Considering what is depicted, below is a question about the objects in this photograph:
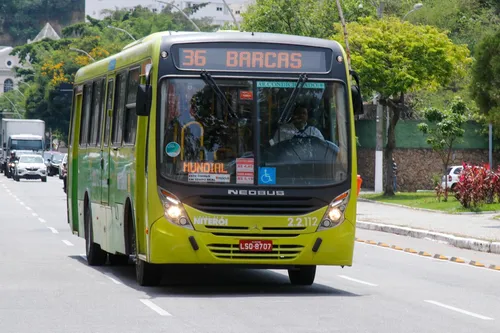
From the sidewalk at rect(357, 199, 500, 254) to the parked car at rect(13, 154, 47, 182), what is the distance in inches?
1380

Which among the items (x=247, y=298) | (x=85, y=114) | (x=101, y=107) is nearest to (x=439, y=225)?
(x=85, y=114)

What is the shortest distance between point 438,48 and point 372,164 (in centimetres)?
1025

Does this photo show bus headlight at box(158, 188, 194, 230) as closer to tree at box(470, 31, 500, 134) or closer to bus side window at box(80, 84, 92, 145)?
bus side window at box(80, 84, 92, 145)

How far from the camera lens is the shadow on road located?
15.1 m

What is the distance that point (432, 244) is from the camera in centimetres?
2591

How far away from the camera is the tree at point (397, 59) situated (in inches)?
1839

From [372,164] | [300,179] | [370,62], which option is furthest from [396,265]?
[372,164]

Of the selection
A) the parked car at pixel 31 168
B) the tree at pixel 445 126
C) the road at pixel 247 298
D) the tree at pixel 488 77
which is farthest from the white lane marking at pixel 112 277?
the parked car at pixel 31 168

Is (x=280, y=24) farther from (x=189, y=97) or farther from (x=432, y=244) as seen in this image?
(x=189, y=97)

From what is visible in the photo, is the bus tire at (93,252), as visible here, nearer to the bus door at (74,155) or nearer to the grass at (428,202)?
the bus door at (74,155)

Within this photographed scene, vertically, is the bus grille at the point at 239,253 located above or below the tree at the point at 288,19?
below

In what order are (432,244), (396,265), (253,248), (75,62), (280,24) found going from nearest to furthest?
(253,248) → (396,265) → (432,244) → (280,24) → (75,62)

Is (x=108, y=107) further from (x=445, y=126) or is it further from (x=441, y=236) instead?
(x=445, y=126)

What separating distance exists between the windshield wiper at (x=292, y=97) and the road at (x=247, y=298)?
82.5 inches
